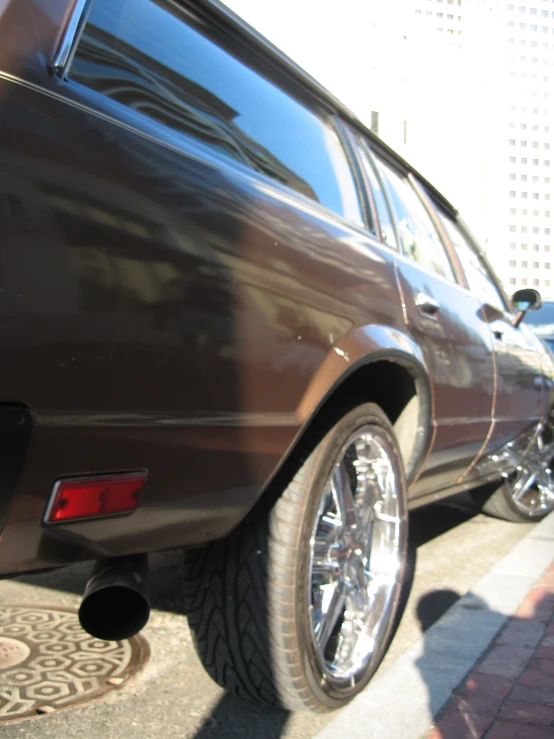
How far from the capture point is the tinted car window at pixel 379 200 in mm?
2646

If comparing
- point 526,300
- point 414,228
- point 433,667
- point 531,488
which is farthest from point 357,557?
point 531,488

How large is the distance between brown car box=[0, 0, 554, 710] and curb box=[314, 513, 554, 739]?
69mm

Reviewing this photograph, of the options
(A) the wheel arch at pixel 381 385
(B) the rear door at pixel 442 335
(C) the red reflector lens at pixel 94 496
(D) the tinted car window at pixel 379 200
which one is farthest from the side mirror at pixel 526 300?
(C) the red reflector lens at pixel 94 496

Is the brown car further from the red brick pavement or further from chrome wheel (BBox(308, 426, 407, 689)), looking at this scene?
the red brick pavement

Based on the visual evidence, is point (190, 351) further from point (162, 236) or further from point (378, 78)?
point (378, 78)

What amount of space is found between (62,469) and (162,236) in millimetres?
448

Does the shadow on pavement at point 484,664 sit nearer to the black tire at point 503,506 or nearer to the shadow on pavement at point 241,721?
the shadow on pavement at point 241,721

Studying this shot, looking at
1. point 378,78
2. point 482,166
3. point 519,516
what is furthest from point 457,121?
point 519,516

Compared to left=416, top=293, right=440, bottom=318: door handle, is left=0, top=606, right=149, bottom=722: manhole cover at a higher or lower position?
lower

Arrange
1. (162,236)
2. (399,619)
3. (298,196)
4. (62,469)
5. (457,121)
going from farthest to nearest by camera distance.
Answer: (457,121) → (399,619) → (298,196) → (162,236) → (62,469)

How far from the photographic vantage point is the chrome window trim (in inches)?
51.6

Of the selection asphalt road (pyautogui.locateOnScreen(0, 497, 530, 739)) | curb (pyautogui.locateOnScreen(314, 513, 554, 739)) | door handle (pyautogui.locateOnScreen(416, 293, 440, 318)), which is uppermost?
door handle (pyautogui.locateOnScreen(416, 293, 440, 318))

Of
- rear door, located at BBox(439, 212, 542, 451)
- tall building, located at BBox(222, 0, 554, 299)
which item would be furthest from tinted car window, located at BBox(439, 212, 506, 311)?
tall building, located at BBox(222, 0, 554, 299)

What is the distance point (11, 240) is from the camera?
1.16 metres
